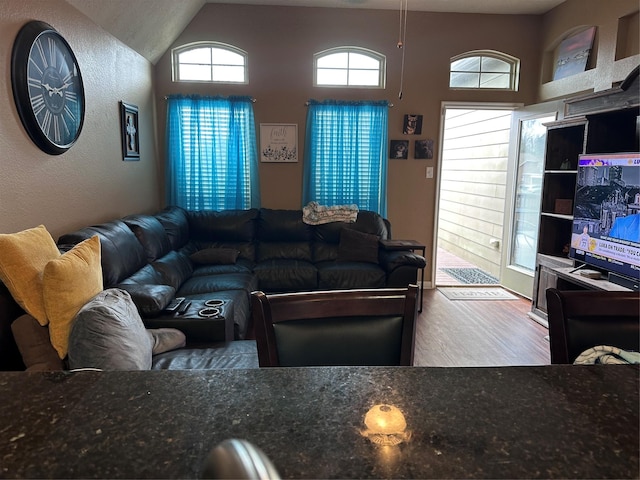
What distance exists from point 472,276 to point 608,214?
2.66 m

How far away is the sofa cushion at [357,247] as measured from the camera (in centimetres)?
441

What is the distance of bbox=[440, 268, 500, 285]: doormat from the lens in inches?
217

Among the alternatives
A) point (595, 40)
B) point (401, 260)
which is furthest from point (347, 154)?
point (595, 40)

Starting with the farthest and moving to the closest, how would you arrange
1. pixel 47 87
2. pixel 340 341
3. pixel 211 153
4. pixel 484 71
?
pixel 484 71 < pixel 211 153 < pixel 47 87 < pixel 340 341

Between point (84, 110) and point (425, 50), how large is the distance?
143 inches

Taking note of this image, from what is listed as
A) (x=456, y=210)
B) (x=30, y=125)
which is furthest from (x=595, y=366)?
(x=456, y=210)

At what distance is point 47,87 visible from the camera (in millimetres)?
2662

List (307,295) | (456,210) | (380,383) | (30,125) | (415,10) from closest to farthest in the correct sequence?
(380,383) → (307,295) → (30,125) → (415,10) → (456,210)

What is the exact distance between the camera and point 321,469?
2.02 feet

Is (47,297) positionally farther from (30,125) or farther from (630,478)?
(630,478)

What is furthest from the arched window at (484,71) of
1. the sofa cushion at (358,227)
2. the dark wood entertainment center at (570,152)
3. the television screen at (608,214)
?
the television screen at (608,214)

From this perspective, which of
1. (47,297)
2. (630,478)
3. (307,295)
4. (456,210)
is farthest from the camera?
(456,210)

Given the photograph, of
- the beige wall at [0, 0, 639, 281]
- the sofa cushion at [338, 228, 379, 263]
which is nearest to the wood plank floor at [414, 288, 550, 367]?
the sofa cushion at [338, 228, 379, 263]

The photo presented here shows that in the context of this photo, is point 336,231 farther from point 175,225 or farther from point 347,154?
point 175,225
